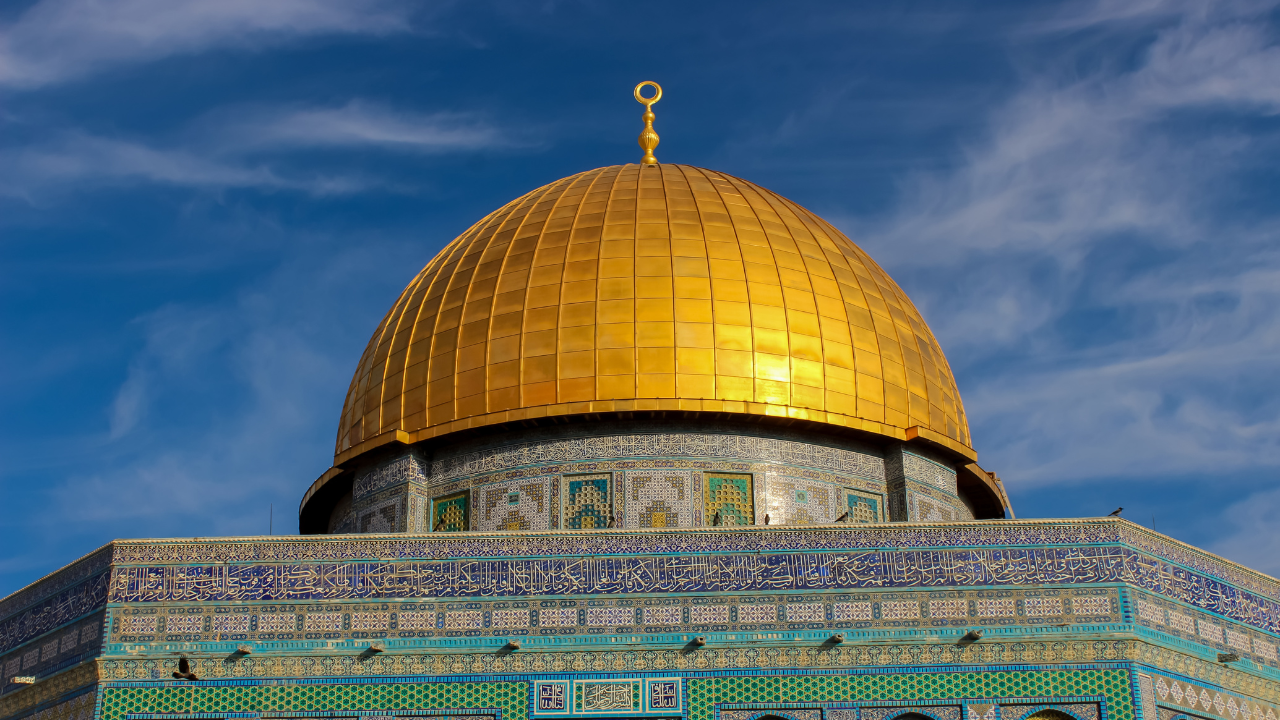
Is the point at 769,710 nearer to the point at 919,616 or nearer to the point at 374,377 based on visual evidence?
the point at 919,616

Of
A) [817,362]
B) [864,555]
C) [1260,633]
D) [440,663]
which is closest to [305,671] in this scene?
[440,663]

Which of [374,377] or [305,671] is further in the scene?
[374,377]

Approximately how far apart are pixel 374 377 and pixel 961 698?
7926 millimetres

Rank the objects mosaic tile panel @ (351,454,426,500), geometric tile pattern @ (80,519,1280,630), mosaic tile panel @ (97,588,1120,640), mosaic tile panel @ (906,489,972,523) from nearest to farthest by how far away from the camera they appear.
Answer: mosaic tile panel @ (97,588,1120,640)
geometric tile pattern @ (80,519,1280,630)
mosaic tile panel @ (906,489,972,523)
mosaic tile panel @ (351,454,426,500)

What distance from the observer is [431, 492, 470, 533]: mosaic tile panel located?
16484 millimetres

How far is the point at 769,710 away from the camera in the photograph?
42.7ft

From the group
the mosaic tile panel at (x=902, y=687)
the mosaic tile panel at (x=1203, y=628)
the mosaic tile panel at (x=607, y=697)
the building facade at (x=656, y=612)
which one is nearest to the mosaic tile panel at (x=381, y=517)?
the building facade at (x=656, y=612)

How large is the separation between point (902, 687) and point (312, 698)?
15.7ft

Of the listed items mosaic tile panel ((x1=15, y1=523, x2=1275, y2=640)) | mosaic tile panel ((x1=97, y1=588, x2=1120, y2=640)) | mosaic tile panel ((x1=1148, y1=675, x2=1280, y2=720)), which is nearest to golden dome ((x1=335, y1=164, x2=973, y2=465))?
mosaic tile panel ((x1=15, y1=523, x2=1275, y2=640))

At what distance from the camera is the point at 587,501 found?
16016 mm

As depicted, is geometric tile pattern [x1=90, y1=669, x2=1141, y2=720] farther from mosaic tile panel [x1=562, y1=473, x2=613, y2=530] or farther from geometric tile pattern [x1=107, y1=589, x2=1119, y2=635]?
mosaic tile panel [x1=562, y1=473, x2=613, y2=530]

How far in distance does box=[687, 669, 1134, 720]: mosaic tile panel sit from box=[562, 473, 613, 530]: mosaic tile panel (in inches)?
120

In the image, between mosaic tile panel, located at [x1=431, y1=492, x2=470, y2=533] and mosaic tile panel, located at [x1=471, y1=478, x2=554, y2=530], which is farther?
mosaic tile panel, located at [x1=431, y1=492, x2=470, y2=533]

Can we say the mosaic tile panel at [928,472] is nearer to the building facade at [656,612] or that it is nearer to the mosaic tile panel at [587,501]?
the building facade at [656,612]
